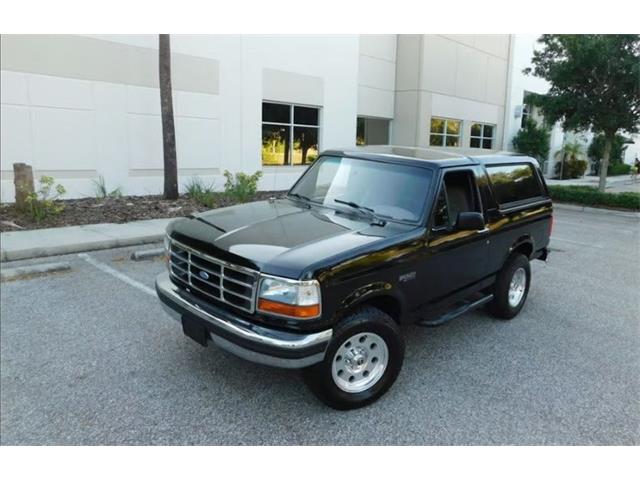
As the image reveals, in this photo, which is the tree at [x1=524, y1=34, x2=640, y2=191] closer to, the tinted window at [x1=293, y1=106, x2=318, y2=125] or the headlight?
the tinted window at [x1=293, y1=106, x2=318, y2=125]

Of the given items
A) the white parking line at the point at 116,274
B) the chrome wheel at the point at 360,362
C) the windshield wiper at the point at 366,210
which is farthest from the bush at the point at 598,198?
the white parking line at the point at 116,274

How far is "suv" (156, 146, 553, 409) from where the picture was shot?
3.04 metres

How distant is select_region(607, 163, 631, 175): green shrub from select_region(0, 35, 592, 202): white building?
1453 centimetres

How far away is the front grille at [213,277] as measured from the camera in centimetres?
312

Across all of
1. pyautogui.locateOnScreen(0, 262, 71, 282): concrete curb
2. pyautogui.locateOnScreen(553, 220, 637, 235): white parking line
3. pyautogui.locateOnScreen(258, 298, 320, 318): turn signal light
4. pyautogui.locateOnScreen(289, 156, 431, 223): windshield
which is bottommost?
pyautogui.locateOnScreen(553, 220, 637, 235): white parking line

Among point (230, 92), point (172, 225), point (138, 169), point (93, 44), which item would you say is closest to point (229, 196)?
point (138, 169)

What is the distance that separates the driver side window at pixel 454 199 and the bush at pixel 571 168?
78.3 ft

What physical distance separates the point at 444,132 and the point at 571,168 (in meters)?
9.93

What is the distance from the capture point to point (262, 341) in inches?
117

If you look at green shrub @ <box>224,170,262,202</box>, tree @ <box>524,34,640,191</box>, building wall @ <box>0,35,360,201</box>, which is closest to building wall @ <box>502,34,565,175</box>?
tree @ <box>524,34,640,191</box>

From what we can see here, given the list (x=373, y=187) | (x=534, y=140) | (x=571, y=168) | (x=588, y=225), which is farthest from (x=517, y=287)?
(x=571, y=168)

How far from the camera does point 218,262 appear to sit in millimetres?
3289

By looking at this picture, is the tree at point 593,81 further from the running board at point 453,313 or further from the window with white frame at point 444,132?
the running board at point 453,313

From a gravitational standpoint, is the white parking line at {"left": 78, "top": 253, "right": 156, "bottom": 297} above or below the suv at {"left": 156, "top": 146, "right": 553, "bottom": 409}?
below
